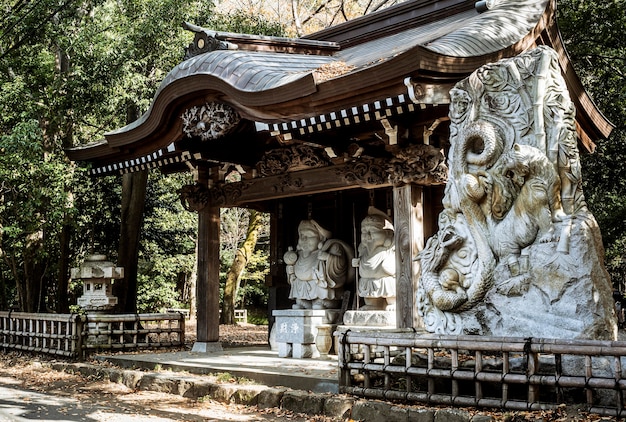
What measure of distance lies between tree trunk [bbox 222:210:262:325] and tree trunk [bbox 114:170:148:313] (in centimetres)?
720

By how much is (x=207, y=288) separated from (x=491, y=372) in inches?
269

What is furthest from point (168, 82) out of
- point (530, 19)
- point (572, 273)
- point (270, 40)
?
point (572, 273)

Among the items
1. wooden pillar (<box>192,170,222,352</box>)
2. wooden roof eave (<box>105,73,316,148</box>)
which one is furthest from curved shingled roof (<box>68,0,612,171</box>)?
wooden pillar (<box>192,170,222,352</box>)

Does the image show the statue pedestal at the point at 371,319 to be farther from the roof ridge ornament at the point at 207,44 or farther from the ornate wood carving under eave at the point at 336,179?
the roof ridge ornament at the point at 207,44

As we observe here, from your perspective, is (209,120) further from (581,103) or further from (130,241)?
(581,103)

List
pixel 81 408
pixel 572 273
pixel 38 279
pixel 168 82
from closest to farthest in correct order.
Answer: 1. pixel 572 273
2. pixel 81 408
3. pixel 168 82
4. pixel 38 279

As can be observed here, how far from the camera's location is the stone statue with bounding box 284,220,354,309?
457 inches

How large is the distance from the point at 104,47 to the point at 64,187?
297 cm

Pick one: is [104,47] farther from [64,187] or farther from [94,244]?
[94,244]

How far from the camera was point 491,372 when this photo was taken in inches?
230

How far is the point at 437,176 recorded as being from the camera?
9117mm

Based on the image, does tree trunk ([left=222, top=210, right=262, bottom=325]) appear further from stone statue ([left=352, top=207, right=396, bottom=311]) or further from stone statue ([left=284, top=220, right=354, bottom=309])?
stone statue ([left=352, top=207, right=396, bottom=311])

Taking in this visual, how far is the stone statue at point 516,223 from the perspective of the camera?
234 inches

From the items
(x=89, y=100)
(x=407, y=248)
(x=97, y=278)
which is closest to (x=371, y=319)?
(x=407, y=248)
